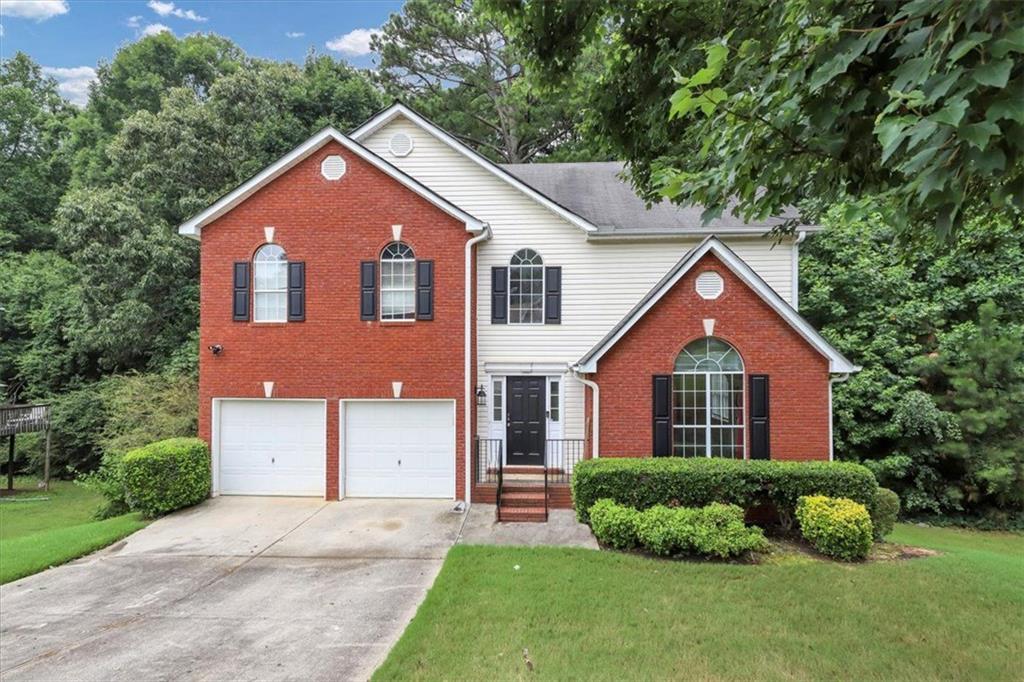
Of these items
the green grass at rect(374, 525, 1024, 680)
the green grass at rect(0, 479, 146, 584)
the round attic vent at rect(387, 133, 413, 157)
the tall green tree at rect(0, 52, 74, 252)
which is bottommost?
the green grass at rect(0, 479, 146, 584)

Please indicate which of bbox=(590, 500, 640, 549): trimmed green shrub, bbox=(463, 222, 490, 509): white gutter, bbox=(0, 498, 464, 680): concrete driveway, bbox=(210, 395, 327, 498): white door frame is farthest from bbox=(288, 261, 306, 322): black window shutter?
bbox=(590, 500, 640, 549): trimmed green shrub

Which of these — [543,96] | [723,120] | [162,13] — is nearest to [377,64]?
[162,13]

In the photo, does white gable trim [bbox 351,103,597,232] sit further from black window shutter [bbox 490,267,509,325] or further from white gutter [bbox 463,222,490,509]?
black window shutter [bbox 490,267,509,325]

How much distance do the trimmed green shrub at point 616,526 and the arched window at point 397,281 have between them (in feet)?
18.9

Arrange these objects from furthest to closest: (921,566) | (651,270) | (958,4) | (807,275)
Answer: (807,275)
(651,270)
(921,566)
(958,4)

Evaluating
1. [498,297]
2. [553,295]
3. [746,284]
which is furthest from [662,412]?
[498,297]

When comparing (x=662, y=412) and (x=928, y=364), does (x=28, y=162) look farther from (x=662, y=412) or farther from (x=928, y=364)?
(x=928, y=364)

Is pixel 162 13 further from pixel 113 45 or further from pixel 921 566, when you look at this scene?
pixel 921 566

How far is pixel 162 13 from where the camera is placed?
21.9m

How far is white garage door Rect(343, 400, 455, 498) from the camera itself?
1064 centimetres

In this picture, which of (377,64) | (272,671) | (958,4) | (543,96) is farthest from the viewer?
(377,64)

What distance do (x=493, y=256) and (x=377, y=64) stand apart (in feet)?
56.5

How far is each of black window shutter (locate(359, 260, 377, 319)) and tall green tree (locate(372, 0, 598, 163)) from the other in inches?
541

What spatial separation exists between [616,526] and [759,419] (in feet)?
11.7
